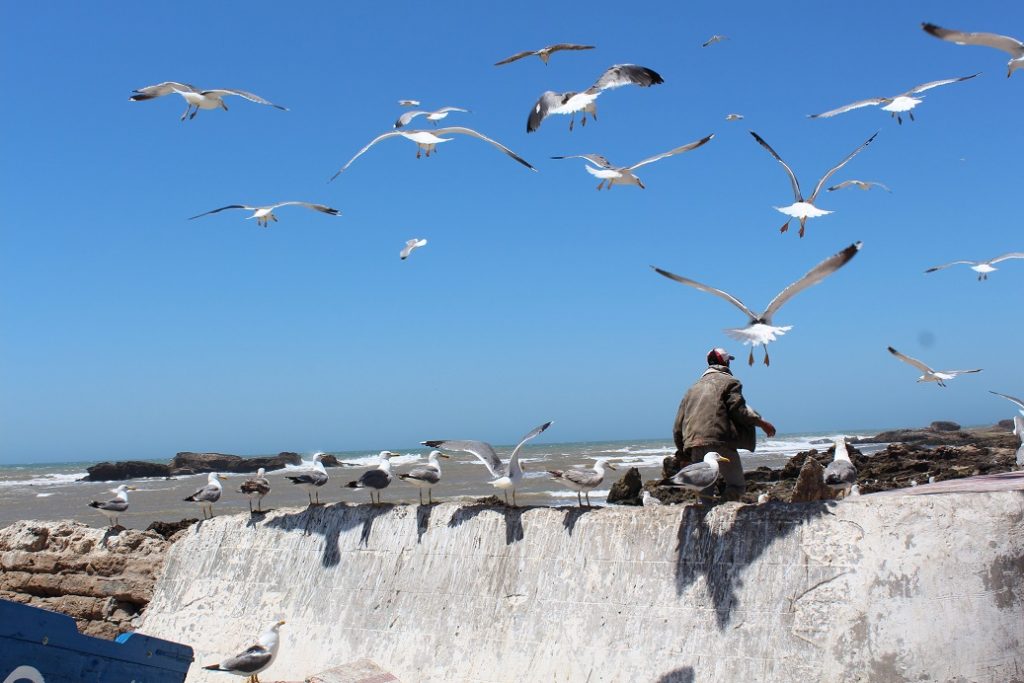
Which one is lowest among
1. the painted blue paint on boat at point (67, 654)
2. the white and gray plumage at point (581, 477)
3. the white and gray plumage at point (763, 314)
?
the painted blue paint on boat at point (67, 654)

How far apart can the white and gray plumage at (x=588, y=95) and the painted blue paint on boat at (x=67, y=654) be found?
6927 millimetres

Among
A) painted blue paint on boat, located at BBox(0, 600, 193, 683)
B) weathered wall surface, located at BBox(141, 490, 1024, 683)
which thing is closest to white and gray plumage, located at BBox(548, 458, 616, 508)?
weathered wall surface, located at BBox(141, 490, 1024, 683)

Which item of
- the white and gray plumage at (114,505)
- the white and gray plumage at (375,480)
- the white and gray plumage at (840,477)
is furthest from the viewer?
the white and gray plumage at (114,505)

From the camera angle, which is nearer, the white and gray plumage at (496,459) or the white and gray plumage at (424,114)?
the white and gray plumage at (496,459)

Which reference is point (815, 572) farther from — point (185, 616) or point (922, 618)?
point (185, 616)

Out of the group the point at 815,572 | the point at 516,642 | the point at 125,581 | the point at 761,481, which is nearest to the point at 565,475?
the point at 516,642

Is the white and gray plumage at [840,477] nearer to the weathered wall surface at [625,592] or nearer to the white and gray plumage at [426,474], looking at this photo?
the weathered wall surface at [625,592]

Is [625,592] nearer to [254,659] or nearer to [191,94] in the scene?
[254,659]

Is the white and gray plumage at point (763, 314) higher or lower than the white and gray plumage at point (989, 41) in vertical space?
lower

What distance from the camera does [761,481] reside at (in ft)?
65.2

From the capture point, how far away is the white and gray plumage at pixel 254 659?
6102 millimetres

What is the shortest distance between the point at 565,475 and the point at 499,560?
1.32m

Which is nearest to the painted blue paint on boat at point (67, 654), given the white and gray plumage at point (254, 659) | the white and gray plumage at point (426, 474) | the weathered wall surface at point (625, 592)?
the white and gray plumage at point (254, 659)

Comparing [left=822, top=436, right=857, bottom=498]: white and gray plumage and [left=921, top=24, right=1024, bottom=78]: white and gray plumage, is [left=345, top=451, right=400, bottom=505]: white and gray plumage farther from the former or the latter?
[left=921, top=24, right=1024, bottom=78]: white and gray plumage
